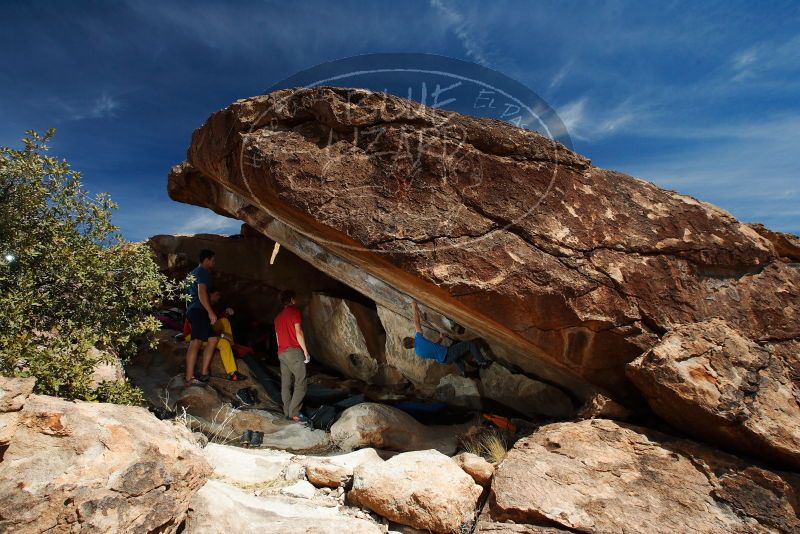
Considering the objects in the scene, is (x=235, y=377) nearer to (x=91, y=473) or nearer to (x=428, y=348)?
(x=428, y=348)

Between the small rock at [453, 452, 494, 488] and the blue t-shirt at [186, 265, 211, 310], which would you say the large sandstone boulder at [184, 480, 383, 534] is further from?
the blue t-shirt at [186, 265, 211, 310]

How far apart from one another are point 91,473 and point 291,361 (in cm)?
427

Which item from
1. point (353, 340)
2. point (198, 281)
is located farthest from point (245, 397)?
point (353, 340)

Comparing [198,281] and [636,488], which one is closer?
[636,488]

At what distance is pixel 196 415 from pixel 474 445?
160 inches

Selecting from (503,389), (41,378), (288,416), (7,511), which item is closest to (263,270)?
(288,416)

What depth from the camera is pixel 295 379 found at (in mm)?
7371

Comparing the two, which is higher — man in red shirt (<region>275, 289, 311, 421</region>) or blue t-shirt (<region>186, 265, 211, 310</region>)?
blue t-shirt (<region>186, 265, 211, 310</region>)

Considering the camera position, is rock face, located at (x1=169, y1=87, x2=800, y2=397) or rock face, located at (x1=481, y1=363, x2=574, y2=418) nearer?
rock face, located at (x1=169, y1=87, x2=800, y2=397)

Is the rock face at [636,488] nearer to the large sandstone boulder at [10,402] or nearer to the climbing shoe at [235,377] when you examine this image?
the large sandstone boulder at [10,402]

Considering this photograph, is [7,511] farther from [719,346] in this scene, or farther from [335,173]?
[719,346]

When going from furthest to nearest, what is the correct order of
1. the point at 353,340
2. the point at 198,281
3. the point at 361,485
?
the point at 353,340 < the point at 198,281 < the point at 361,485

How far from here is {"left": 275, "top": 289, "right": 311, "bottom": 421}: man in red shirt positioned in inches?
287

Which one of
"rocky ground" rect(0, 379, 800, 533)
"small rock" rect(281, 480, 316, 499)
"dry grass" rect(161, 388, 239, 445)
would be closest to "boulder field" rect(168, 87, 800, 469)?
"rocky ground" rect(0, 379, 800, 533)
